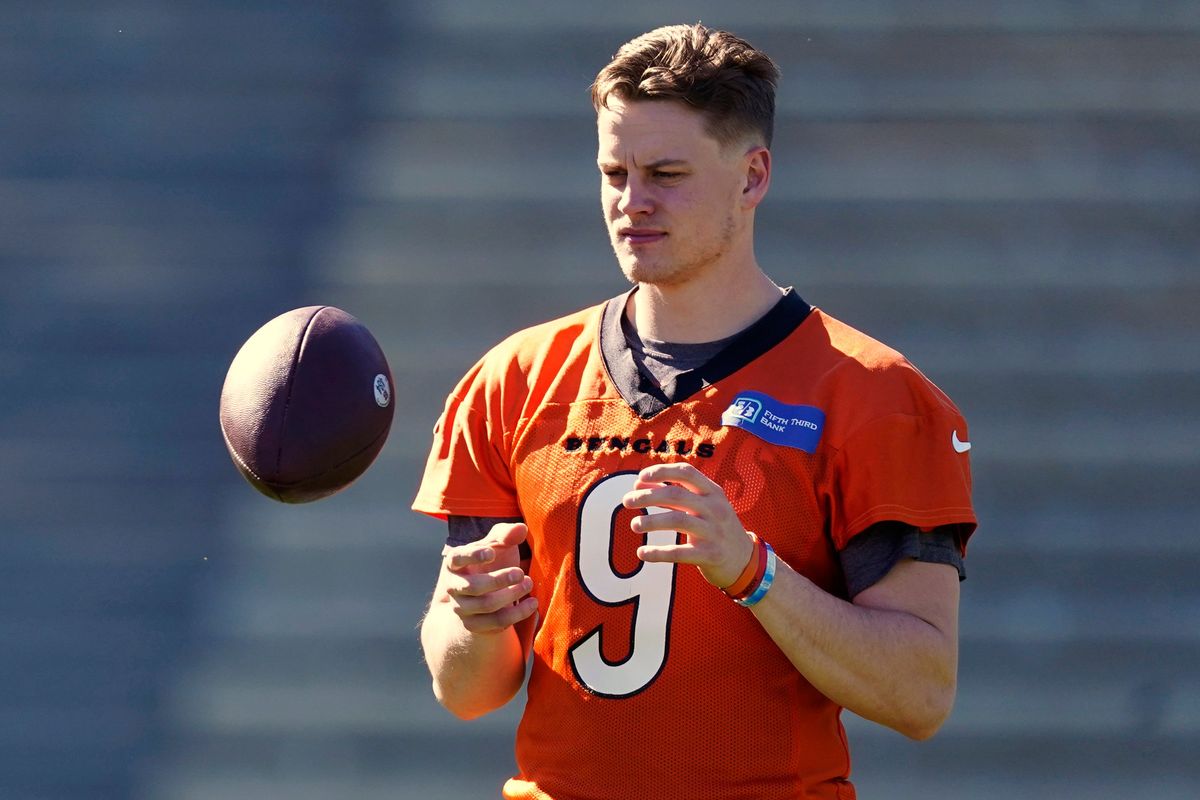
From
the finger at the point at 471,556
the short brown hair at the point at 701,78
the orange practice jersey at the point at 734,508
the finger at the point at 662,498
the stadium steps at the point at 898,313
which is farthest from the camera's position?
the stadium steps at the point at 898,313

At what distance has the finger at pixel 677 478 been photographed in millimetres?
1695

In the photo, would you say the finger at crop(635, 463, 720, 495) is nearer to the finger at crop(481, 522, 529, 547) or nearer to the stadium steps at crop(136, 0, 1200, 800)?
the finger at crop(481, 522, 529, 547)

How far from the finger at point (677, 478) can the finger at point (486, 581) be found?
0.66 feet

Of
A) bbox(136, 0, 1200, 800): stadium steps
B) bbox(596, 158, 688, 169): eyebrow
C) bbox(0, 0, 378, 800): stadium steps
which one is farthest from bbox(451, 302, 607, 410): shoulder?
bbox(0, 0, 378, 800): stadium steps

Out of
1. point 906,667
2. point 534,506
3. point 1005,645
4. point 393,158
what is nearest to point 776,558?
point 906,667

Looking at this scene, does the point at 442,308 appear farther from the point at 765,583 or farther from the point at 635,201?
the point at 765,583

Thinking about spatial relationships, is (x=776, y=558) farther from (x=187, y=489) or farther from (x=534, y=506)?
(x=187, y=489)

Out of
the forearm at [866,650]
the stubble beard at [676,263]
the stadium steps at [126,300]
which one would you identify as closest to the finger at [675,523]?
the forearm at [866,650]

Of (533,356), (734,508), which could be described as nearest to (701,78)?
(533,356)

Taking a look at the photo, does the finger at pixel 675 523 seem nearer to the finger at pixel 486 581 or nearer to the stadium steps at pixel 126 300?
the finger at pixel 486 581

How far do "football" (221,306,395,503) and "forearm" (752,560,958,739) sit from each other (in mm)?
627

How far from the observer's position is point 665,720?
6.24 feet

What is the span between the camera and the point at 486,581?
181 cm

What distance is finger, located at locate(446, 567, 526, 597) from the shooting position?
1.81 metres
